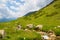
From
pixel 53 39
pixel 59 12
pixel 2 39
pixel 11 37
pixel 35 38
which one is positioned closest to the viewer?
pixel 2 39

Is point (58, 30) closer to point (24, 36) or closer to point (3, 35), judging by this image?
point (24, 36)

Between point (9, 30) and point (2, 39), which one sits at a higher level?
point (9, 30)

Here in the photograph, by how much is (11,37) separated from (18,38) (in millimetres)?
1283

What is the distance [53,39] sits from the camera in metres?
51.6

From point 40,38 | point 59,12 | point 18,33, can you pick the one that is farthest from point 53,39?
point 59,12

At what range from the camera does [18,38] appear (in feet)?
121

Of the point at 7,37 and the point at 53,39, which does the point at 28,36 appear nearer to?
the point at 7,37

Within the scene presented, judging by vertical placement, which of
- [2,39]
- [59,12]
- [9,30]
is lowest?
[2,39]

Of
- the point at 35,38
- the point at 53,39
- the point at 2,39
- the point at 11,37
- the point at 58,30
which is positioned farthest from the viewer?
the point at 58,30

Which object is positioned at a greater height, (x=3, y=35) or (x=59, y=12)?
(x=59, y=12)

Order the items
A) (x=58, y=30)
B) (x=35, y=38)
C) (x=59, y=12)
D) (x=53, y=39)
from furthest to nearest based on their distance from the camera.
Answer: (x=59, y=12), (x=58, y=30), (x=53, y=39), (x=35, y=38)

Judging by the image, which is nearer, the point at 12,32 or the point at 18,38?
the point at 18,38

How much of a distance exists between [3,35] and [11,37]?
2.29m

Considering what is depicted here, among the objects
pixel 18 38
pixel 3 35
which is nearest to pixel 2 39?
pixel 3 35
